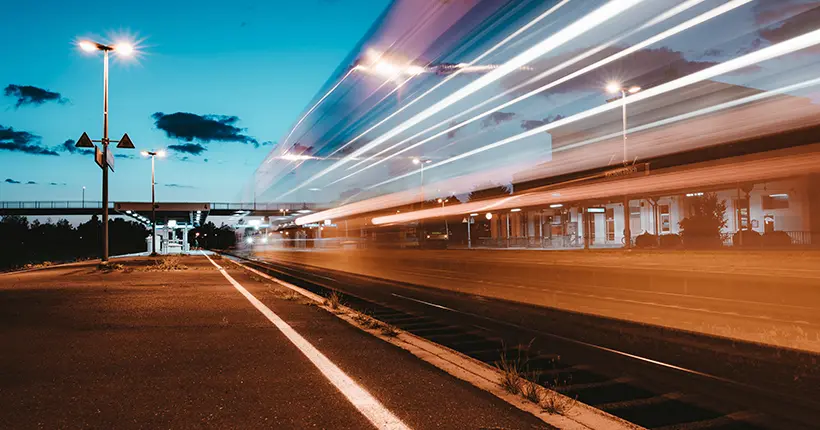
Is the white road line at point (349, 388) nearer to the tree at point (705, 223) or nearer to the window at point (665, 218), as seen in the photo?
the tree at point (705, 223)

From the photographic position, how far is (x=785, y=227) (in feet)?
131

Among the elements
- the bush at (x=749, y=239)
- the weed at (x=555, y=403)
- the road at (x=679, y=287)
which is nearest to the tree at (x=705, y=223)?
the bush at (x=749, y=239)

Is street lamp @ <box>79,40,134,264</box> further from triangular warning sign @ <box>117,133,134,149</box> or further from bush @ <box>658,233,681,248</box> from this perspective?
bush @ <box>658,233,681,248</box>

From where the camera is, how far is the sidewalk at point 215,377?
4922 millimetres

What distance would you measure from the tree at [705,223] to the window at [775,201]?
8.41ft

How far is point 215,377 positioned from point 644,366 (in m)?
5.47

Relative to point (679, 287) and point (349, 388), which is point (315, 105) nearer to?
point (679, 287)

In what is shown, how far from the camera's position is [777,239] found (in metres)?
34.0

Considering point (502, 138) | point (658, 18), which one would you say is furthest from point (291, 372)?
point (502, 138)

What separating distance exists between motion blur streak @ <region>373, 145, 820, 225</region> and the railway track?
1558cm

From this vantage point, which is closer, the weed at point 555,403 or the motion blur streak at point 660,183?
the weed at point 555,403

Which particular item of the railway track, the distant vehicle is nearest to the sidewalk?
the railway track

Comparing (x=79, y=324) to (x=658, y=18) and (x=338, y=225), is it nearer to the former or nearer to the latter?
(x=658, y=18)

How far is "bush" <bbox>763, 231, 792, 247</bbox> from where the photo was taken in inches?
1331
